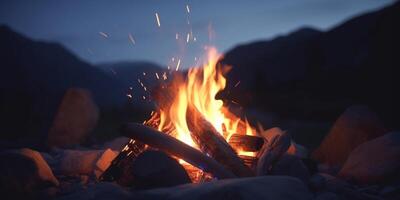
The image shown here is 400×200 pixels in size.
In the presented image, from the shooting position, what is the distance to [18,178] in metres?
5.33

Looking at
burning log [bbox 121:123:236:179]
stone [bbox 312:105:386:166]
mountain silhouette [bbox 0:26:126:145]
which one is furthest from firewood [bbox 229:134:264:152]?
mountain silhouette [bbox 0:26:126:145]

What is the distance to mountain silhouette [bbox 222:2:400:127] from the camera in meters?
12.0

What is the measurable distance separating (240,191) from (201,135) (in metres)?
1.84

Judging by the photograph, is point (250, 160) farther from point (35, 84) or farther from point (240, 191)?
point (35, 84)

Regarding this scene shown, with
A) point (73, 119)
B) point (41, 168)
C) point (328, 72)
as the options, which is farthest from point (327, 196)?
point (328, 72)

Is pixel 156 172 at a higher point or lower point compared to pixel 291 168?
higher

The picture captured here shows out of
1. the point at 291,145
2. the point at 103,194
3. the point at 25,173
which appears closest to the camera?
the point at 103,194

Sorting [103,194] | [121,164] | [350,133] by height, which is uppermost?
[103,194]

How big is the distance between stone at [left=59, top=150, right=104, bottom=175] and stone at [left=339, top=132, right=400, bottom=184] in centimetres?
357

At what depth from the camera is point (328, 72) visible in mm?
46125

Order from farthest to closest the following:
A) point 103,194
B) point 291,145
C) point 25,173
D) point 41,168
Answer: point 291,145 < point 41,168 < point 25,173 < point 103,194

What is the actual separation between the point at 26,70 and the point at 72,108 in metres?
22.7

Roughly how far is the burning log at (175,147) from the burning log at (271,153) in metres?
0.43

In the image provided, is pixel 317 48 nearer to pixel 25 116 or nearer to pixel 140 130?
pixel 25 116
